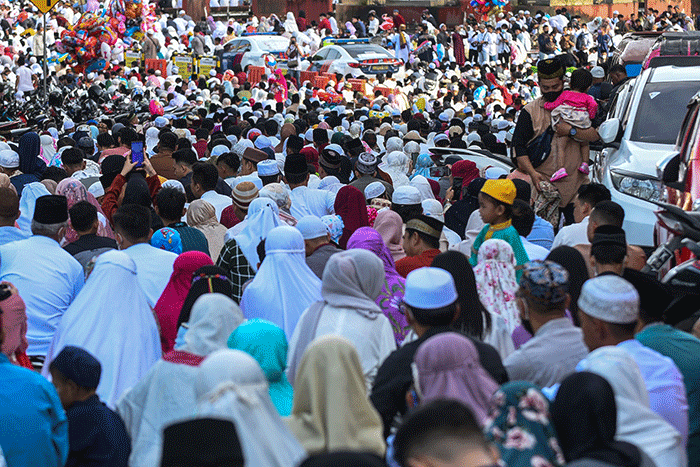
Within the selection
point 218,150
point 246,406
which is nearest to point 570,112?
point 218,150

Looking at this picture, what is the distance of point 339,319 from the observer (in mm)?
A: 4293

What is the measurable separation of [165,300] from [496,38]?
94.3ft

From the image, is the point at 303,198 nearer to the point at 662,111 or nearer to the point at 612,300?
the point at 662,111

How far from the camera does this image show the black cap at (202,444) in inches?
99.1

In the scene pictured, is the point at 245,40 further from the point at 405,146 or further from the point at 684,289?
the point at 684,289

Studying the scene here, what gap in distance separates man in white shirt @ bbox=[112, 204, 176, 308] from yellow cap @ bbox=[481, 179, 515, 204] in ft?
6.36

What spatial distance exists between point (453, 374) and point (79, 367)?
59.4 inches

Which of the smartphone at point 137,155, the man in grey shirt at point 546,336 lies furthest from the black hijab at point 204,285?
the smartphone at point 137,155

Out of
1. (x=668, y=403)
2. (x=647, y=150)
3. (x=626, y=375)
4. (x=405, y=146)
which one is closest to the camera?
(x=626, y=375)

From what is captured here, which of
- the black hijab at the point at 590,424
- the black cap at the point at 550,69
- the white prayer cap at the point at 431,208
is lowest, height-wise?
the white prayer cap at the point at 431,208

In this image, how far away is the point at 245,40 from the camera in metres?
30.1

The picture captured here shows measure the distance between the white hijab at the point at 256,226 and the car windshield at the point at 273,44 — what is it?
23.7 m

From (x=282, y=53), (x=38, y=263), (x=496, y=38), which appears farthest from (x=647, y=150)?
(x=496, y=38)

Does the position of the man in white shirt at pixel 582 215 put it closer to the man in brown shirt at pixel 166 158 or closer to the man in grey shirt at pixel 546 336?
the man in grey shirt at pixel 546 336
